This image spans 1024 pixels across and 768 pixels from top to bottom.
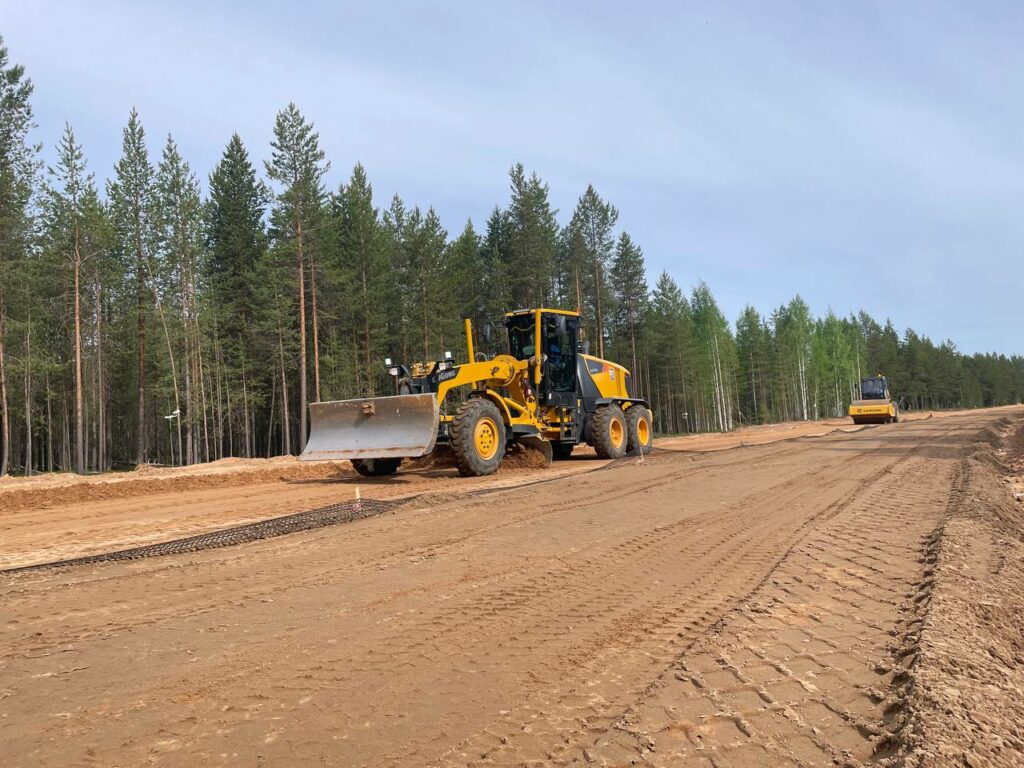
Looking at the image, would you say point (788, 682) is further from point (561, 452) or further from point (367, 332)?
point (367, 332)

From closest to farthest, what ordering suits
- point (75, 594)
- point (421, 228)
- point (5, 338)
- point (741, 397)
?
point (75, 594)
point (5, 338)
point (421, 228)
point (741, 397)

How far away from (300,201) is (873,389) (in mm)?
32878

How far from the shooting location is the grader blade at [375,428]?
10984 mm

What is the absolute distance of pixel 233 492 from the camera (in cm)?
1095

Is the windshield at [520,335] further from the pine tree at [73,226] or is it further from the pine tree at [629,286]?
the pine tree at [629,286]

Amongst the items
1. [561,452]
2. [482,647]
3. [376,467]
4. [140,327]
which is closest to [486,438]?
[376,467]

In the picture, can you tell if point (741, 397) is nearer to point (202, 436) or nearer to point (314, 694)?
point (202, 436)

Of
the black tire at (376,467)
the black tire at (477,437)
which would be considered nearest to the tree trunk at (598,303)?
the black tire at (376,467)

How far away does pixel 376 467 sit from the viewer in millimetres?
12695

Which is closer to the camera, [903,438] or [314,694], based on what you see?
[314,694]

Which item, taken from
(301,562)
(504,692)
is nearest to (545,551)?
(301,562)

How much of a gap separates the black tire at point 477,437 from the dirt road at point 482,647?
4.55 meters

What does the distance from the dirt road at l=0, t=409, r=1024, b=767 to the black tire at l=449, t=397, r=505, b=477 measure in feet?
14.9

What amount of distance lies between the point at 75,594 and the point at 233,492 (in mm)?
6747
